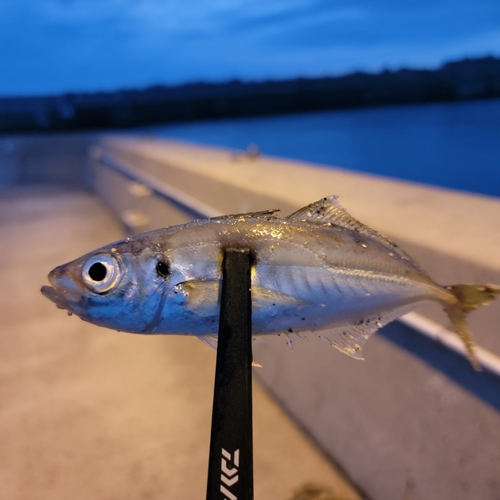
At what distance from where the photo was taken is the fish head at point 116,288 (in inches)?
18.4

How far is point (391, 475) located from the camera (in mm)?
1169

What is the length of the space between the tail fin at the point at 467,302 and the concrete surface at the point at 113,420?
946 mm

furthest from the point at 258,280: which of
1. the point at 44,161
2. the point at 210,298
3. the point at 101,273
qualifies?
the point at 44,161

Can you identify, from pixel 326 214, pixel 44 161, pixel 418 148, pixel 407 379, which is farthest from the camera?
pixel 44 161

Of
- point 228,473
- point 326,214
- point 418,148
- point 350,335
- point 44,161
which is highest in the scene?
point 44,161

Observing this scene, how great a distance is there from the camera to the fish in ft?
1.54

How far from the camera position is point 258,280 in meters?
0.49

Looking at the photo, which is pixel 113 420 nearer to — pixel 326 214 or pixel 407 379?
pixel 407 379

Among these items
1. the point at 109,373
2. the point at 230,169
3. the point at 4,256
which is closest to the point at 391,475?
the point at 109,373

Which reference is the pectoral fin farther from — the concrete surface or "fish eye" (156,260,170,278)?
the concrete surface

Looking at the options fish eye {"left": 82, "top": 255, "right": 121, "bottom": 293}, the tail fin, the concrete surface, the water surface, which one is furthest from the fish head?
the water surface

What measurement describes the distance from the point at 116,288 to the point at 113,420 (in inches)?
54.0


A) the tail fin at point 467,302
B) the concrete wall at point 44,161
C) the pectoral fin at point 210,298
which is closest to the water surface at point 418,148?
the concrete wall at point 44,161

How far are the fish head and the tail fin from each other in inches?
13.4
